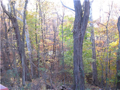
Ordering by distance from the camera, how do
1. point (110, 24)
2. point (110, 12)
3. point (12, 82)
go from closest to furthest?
point (12, 82), point (110, 12), point (110, 24)

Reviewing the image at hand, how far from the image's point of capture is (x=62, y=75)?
16094 mm

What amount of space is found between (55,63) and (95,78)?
5.57m

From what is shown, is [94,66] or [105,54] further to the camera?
[94,66]

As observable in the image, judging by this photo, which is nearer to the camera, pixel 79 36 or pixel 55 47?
pixel 79 36

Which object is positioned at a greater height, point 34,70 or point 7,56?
point 7,56

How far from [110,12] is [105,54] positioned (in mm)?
5019

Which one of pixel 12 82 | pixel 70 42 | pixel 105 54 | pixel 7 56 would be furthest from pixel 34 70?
pixel 105 54

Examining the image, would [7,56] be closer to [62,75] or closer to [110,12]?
[62,75]

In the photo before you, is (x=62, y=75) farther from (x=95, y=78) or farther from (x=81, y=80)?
(x=81, y=80)

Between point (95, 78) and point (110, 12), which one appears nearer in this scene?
point (110, 12)

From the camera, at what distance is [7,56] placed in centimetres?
1830

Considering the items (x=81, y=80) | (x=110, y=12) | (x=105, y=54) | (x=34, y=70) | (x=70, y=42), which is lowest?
(x=34, y=70)

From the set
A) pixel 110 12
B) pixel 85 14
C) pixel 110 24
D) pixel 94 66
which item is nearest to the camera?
pixel 85 14

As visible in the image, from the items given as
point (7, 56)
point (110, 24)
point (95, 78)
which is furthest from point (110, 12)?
point (7, 56)
